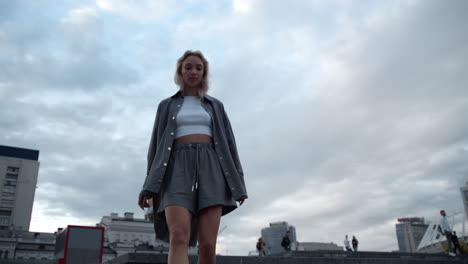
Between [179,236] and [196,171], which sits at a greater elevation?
[196,171]

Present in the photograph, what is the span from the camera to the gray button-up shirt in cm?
359

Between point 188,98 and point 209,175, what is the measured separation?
1012 mm

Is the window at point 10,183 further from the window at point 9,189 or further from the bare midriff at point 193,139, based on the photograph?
the bare midriff at point 193,139

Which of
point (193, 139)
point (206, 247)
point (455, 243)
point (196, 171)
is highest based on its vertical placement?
point (193, 139)

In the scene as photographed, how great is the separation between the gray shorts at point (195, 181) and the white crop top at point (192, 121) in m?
0.15

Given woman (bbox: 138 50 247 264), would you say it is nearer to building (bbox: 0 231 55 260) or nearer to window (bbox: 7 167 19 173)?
building (bbox: 0 231 55 260)

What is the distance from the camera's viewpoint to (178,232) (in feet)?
10.5

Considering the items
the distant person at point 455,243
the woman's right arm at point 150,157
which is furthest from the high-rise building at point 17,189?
the woman's right arm at point 150,157

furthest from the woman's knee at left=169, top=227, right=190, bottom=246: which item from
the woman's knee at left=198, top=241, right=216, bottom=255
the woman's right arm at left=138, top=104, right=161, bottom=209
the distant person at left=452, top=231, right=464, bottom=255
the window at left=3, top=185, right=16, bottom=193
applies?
the window at left=3, top=185, right=16, bottom=193

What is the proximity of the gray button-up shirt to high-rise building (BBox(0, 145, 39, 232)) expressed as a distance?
11481 cm

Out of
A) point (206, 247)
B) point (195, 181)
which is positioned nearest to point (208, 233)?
point (206, 247)

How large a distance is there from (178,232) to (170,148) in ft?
2.77

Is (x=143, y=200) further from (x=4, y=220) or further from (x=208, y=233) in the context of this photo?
(x=4, y=220)

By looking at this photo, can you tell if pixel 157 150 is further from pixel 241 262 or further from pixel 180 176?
pixel 241 262
